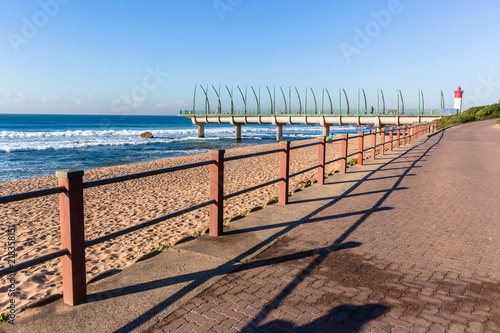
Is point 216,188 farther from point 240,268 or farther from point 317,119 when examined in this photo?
point 317,119

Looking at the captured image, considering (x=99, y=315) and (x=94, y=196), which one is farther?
(x=94, y=196)

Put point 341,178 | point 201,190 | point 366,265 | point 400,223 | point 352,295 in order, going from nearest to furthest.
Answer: point 352,295 → point 366,265 → point 400,223 → point 341,178 → point 201,190

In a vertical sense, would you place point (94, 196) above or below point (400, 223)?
below

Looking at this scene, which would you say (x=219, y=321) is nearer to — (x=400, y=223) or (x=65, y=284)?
(x=65, y=284)

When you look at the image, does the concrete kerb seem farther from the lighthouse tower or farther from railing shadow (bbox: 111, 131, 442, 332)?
the lighthouse tower

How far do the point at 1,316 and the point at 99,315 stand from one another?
0.82 metres

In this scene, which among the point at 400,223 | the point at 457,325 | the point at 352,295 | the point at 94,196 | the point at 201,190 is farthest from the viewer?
the point at 201,190

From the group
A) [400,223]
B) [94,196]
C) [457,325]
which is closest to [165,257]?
[457,325]

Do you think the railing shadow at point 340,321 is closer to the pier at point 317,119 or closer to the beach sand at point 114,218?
the beach sand at point 114,218

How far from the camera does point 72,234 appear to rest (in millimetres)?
3041

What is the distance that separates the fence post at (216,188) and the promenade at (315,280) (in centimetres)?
18

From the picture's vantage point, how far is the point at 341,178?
977 cm

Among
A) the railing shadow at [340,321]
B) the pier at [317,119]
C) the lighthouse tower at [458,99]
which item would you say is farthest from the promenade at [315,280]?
the lighthouse tower at [458,99]

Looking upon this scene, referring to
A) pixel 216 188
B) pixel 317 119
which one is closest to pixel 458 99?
pixel 317 119
